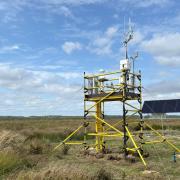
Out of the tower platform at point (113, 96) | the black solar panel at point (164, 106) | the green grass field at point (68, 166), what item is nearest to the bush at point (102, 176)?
the green grass field at point (68, 166)

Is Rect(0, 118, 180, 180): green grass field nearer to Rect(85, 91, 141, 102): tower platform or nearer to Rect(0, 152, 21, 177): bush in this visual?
Rect(0, 152, 21, 177): bush

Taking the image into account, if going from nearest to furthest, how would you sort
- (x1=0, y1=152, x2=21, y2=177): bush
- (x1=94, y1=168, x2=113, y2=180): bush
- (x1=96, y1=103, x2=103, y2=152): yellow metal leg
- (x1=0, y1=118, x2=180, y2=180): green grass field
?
(x1=0, y1=118, x2=180, y2=180): green grass field, (x1=94, y1=168, x2=113, y2=180): bush, (x1=0, y1=152, x2=21, y2=177): bush, (x1=96, y1=103, x2=103, y2=152): yellow metal leg

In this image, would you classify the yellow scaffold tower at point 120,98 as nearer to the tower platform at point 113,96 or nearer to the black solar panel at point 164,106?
the tower platform at point 113,96

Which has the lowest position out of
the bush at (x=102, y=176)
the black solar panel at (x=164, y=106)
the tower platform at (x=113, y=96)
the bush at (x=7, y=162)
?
the bush at (x=102, y=176)

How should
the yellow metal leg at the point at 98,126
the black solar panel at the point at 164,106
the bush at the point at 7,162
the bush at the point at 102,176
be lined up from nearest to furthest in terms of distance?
the bush at the point at 102,176, the bush at the point at 7,162, the yellow metal leg at the point at 98,126, the black solar panel at the point at 164,106

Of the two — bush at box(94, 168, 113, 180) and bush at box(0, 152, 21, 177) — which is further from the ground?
bush at box(0, 152, 21, 177)

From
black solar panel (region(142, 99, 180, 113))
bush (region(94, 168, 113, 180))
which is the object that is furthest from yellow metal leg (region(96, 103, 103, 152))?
black solar panel (region(142, 99, 180, 113))

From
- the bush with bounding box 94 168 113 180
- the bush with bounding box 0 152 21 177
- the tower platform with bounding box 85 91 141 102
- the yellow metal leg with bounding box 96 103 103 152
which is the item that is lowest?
the bush with bounding box 94 168 113 180

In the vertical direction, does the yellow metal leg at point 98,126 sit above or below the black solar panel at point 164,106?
below

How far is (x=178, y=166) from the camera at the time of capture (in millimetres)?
12930

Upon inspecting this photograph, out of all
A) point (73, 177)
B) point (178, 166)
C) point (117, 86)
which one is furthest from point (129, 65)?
point (73, 177)

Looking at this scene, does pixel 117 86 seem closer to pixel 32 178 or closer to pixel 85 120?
pixel 85 120

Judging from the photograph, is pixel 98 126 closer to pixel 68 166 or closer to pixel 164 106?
pixel 68 166

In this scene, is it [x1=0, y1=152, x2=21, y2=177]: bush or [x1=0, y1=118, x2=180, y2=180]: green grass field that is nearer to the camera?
[x1=0, y1=118, x2=180, y2=180]: green grass field
